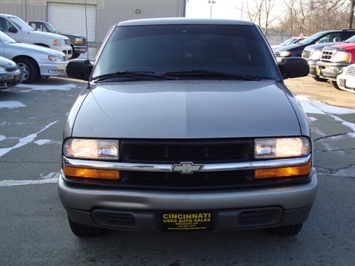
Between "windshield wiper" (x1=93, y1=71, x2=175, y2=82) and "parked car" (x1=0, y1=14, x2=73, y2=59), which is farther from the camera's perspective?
"parked car" (x1=0, y1=14, x2=73, y2=59)

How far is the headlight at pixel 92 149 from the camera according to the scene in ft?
9.01

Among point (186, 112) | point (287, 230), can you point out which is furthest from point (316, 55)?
point (186, 112)

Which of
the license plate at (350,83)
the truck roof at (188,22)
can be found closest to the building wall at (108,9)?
the license plate at (350,83)

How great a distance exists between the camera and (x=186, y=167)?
265 cm

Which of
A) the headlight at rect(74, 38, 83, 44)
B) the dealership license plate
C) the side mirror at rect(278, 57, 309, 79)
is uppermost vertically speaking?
the headlight at rect(74, 38, 83, 44)

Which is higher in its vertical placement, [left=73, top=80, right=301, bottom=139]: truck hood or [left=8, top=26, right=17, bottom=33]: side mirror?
[left=8, top=26, right=17, bottom=33]: side mirror

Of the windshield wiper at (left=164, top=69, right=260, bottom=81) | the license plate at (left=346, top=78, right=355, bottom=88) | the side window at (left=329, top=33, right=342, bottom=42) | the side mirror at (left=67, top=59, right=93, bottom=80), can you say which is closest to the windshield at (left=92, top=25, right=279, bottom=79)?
the windshield wiper at (left=164, top=69, right=260, bottom=81)

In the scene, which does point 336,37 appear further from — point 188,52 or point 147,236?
point 147,236

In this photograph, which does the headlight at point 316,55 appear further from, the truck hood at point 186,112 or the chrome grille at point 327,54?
the truck hood at point 186,112

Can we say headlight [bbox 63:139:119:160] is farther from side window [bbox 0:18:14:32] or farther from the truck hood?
side window [bbox 0:18:14:32]

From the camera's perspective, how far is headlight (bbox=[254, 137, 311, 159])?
2.73 metres

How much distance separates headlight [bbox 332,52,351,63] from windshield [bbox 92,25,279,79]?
814 cm

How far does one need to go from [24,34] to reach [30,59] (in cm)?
375

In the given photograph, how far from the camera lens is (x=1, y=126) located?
283 inches
